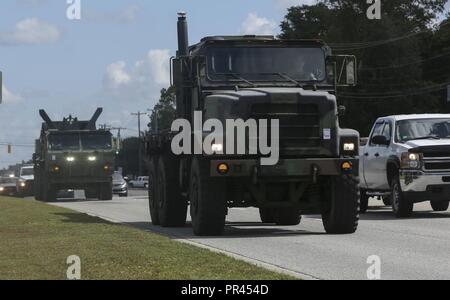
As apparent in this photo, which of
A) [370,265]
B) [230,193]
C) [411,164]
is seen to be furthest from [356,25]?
[370,265]

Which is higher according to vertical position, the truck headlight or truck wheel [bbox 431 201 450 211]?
the truck headlight

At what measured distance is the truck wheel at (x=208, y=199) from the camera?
17344mm

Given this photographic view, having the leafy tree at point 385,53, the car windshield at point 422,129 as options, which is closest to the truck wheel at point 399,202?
the car windshield at point 422,129

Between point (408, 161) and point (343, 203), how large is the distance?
5.46m

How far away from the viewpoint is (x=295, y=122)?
17.3 meters

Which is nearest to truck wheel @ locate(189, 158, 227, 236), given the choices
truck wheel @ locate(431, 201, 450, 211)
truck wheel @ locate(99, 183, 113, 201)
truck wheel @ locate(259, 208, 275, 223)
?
truck wheel @ locate(259, 208, 275, 223)

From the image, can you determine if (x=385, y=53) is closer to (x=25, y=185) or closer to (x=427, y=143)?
(x=25, y=185)

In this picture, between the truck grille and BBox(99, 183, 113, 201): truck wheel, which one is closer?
the truck grille

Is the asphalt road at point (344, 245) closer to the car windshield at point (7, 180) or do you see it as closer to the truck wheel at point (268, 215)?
the truck wheel at point (268, 215)

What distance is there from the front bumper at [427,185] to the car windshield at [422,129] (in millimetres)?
1191

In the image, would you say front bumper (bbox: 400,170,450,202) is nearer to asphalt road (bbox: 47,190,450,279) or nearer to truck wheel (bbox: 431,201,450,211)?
asphalt road (bbox: 47,190,450,279)

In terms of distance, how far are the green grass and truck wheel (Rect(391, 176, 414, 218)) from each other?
6752mm

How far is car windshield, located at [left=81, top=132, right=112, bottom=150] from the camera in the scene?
4266cm

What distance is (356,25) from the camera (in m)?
83.4
